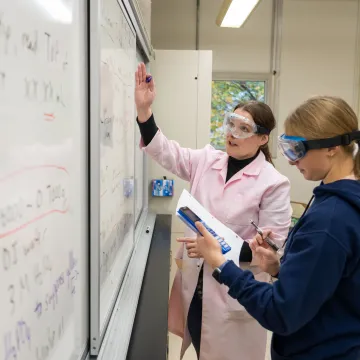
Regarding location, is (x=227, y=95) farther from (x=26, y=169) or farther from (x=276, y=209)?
(x=26, y=169)

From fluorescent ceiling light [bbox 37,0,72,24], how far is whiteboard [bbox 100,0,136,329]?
0.21 m

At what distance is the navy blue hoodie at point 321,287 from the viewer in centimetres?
80

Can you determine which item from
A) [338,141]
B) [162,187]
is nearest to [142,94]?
[338,141]

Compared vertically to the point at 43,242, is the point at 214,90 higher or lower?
higher

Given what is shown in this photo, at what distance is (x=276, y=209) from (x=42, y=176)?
108cm

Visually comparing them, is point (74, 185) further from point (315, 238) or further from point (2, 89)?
point (315, 238)

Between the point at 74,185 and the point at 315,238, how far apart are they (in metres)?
0.58

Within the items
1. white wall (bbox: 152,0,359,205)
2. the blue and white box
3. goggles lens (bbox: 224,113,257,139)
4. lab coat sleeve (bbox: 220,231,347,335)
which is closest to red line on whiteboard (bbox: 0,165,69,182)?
lab coat sleeve (bbox: 220,231,347,335)

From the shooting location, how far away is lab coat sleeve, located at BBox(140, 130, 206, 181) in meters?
1.50

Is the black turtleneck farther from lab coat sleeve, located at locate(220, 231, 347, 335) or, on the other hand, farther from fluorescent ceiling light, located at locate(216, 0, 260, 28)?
fluorescent ceiling light, located at locate(216, 0, 260, 28)

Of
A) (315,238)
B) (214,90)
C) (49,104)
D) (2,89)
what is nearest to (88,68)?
(49,104)

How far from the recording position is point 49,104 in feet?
2.04

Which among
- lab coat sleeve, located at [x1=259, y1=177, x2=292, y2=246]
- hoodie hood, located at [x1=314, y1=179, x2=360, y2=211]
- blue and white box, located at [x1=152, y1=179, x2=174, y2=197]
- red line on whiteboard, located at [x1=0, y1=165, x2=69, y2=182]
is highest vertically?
red line on whiteboard, located at [x1=0, y1=165, x2=69, y2=182]

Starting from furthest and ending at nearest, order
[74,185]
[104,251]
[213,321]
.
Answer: [213,321] < [104,251] < [74,185]
